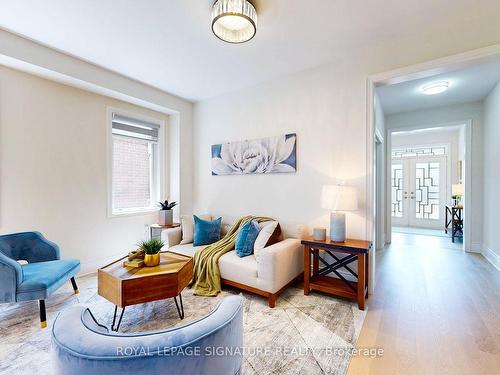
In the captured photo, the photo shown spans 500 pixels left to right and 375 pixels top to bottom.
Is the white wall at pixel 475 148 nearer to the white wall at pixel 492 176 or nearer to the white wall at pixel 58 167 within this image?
the white wall at pixel 492 176

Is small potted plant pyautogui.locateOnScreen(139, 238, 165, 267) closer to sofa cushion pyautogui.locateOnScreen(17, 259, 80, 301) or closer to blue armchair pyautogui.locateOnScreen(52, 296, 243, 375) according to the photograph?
sofa cushion pyautogui.locateOnScreen(17, 259, 80, 301)

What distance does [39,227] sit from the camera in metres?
2.89

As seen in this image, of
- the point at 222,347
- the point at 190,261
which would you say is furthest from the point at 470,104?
the point at 222,347

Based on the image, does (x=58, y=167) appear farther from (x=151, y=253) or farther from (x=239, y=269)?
(x=239, y=269)

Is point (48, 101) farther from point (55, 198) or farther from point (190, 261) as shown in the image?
point (190, 261)

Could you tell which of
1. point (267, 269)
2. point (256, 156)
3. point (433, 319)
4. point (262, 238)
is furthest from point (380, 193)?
point (267, 269)

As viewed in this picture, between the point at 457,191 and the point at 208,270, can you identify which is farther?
the point at 457,191

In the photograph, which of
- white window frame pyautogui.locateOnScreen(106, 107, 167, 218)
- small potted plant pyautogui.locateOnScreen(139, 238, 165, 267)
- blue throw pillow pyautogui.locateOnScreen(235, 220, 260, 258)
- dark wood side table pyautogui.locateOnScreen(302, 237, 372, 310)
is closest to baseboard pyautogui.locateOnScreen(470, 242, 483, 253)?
dark wood side table pyautogui.locateOnScreen(302, 237, 372, 310)

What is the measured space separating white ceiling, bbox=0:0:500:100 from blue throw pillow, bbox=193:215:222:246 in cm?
206

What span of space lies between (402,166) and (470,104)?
3062 mm

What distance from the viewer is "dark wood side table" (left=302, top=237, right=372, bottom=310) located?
239 centimetres

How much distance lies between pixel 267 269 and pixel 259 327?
53cm

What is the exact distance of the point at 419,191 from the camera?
698 centimetres

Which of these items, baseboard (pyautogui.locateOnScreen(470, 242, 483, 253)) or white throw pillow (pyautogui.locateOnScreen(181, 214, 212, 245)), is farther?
baseboard (pyautogui.locateOnScreen(470, 242, 483, 253))
